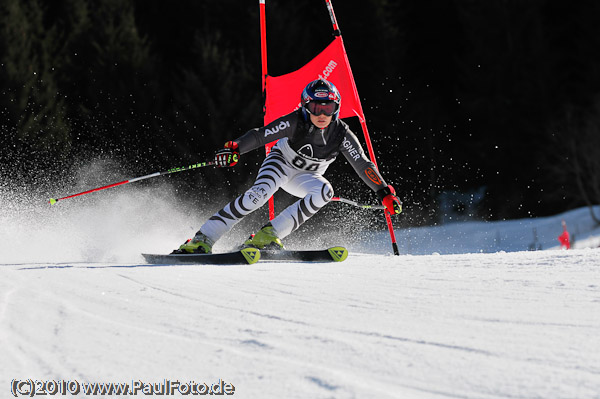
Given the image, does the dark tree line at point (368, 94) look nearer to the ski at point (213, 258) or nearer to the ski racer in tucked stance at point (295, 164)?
the ski racer in tucked stance at point (295, 164)

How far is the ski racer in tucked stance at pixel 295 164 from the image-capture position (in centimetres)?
464

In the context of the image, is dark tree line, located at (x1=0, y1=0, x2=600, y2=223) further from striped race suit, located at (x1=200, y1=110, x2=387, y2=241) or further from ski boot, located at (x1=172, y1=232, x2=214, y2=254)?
ski boot, located at (x1=172, y1=232, x2=214, y2=254)

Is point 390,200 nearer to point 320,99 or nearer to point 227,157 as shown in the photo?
point 320,99

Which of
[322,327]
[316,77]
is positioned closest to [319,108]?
[316,77]

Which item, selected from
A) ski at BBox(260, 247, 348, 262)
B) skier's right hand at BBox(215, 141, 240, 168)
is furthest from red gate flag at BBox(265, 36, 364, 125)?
ski at BBox(260, 247, 348, 262)

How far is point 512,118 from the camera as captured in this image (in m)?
20.5

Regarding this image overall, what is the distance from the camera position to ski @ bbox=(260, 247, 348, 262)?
436 cm

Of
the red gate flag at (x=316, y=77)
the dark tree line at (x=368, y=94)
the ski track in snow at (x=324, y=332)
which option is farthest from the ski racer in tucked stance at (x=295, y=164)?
the dark tree line at (x=368, y=94)

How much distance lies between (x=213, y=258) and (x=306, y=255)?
0.67m

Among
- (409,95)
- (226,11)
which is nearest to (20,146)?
(226,11)

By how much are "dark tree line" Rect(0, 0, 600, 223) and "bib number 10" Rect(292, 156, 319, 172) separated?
13.5 m

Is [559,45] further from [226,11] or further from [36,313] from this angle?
[36,313]

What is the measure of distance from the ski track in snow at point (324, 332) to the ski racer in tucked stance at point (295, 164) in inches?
59.6

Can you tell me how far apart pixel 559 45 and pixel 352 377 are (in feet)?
76.7
